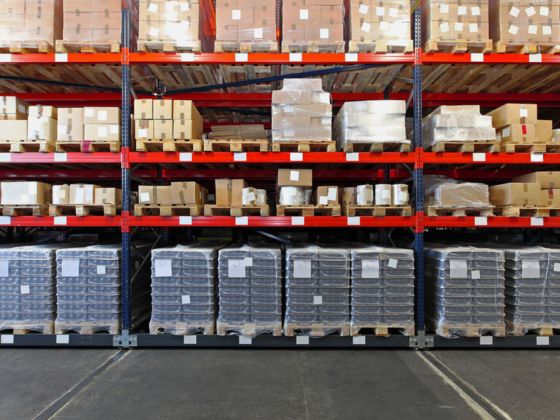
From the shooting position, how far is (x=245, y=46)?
13.4 ft

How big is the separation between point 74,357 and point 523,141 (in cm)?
723

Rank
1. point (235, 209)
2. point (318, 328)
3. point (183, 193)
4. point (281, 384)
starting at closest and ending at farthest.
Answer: point (281, 384), point (318, 328), point (235, 209), point (183, 193)

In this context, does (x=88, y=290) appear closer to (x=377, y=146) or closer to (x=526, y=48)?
(x=377, y=146)

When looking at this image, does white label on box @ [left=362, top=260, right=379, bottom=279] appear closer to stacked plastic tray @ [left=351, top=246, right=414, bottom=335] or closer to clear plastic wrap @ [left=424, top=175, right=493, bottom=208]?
stacked plastic tray @ [left=351, top=246, right=414, bottom=335]

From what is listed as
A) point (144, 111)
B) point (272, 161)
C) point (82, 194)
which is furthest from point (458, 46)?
point (82, 194)

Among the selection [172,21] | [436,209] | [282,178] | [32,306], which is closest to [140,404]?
[32,306]

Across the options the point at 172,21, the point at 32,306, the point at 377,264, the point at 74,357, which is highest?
the point at 172,21

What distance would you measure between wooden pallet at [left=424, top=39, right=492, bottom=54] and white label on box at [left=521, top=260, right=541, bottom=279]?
321 cm

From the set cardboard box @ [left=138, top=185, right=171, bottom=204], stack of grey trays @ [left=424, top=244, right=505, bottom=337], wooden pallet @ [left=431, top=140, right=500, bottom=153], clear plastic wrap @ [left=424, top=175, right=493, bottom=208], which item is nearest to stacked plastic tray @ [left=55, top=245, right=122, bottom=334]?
cardboard box @ [left=138, top=185, right=171, bottom=204]

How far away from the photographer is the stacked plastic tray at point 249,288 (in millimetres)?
3973

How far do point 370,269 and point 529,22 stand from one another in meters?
4.43

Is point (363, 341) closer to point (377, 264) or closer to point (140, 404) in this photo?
point (377, 264)

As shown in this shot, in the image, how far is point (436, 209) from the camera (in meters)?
4.17

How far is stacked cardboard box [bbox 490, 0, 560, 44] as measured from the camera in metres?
4.15
